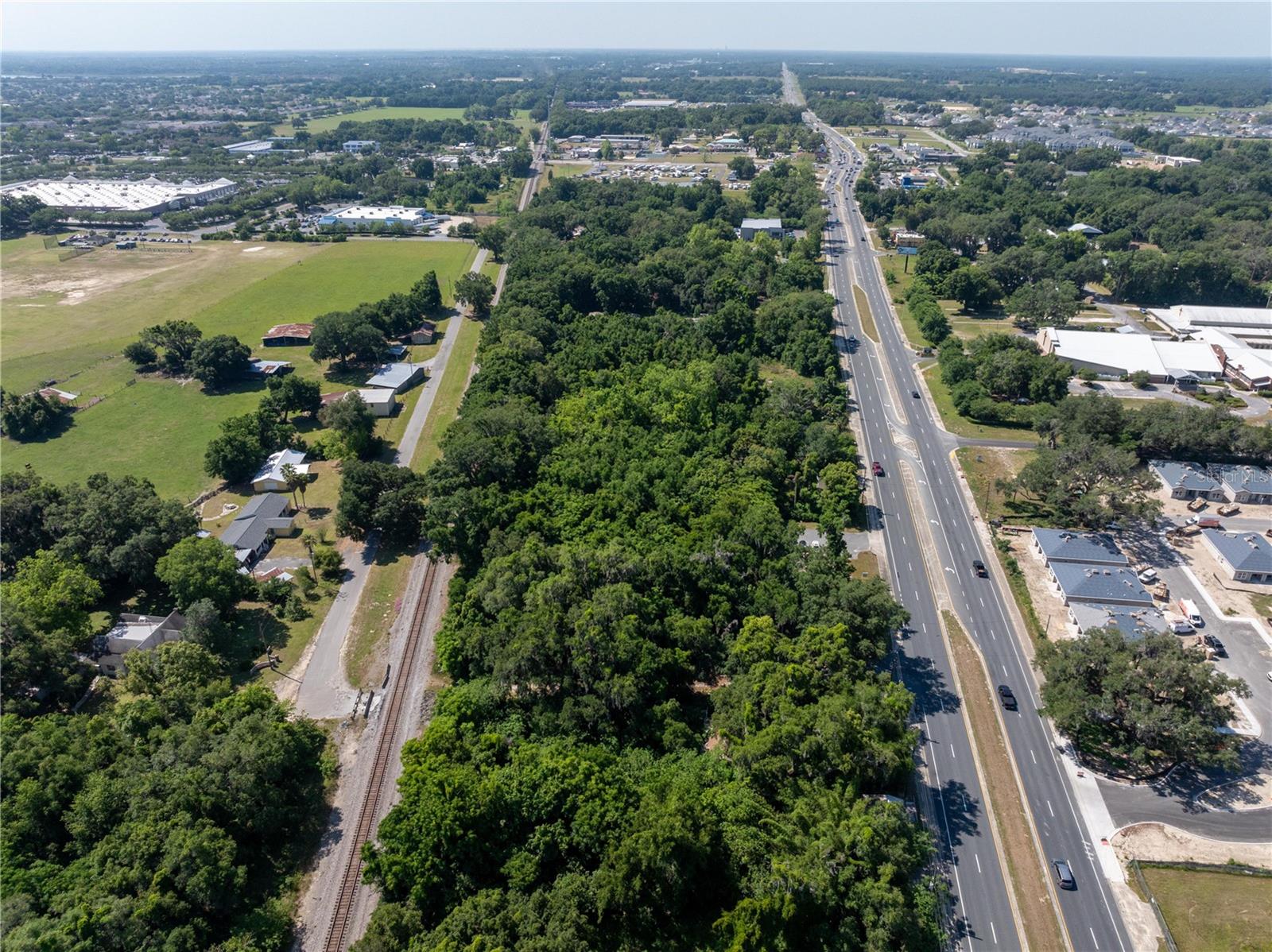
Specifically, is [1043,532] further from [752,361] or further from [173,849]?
[173,849]

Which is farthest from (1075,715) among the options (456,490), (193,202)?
(193,202)

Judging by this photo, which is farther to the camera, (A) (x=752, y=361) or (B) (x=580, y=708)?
(A) (x=752, y=361)

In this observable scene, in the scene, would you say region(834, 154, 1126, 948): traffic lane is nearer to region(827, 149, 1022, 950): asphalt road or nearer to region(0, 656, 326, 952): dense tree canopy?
region(827, 149, 1022, 950): asphalt road

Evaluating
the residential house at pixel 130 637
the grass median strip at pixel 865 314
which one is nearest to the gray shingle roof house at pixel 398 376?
the residential house at pixel 130 637

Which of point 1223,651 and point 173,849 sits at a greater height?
point 173,849

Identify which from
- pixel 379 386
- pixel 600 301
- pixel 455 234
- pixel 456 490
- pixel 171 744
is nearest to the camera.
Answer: pixel 171 744

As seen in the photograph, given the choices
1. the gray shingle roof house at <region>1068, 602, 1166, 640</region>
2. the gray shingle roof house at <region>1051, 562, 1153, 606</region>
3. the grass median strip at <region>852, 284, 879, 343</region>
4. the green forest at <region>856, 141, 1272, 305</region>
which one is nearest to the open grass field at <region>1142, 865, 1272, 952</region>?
the gray shingle roof house at <region>1068, 602, 1166, 640</region>
